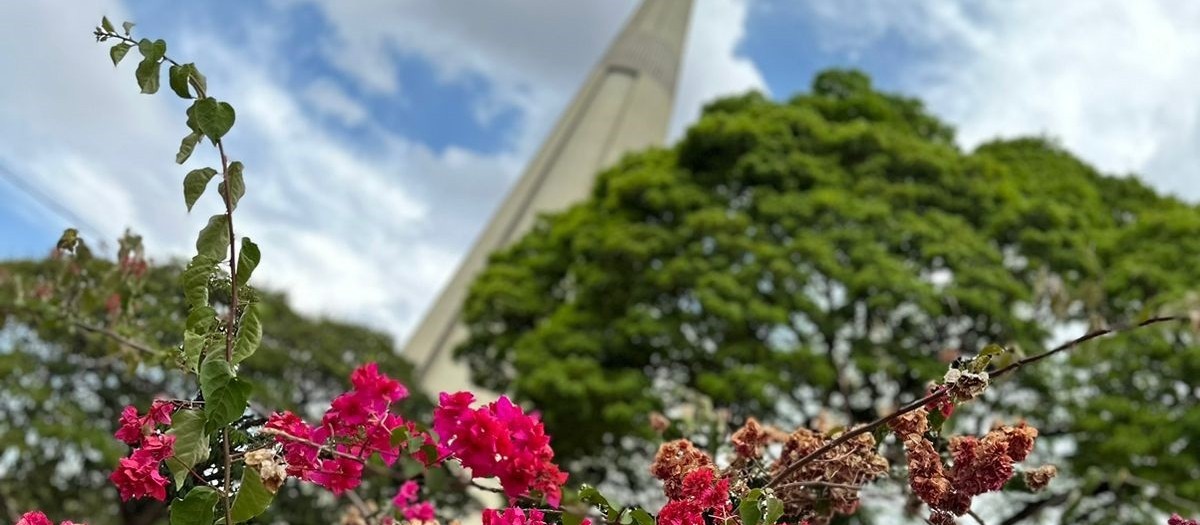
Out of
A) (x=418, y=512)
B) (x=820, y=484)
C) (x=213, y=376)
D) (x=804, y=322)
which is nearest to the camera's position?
(x=213, y=376)

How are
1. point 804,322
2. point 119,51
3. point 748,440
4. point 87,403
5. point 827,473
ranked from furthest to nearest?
point 87,403, point 804,322, point 748,440, point 827,473, point 119,51

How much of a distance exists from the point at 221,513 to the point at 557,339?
8328 mm

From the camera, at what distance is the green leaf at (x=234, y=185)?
1.20 meters

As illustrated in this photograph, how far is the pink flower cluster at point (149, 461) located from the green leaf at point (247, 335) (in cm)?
25

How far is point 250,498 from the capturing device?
1246mm

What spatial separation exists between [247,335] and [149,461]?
0.34 meters

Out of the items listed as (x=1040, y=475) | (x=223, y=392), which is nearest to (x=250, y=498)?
(x=223, y=392)

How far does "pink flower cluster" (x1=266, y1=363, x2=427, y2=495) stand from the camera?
154 cm

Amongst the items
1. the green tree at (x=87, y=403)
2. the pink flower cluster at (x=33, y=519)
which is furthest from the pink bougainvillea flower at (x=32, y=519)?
the green tree at (x=87, y=403)

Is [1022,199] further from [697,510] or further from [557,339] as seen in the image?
[697,510]

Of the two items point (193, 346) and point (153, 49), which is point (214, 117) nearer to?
point (153, 49)

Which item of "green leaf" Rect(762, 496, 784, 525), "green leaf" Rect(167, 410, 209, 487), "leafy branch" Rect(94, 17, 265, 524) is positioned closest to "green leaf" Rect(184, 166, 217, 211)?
"leafy branch" Rect(94, 17, 265, 524)

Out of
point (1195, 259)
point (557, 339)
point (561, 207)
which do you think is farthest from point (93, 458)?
point (561, 207)

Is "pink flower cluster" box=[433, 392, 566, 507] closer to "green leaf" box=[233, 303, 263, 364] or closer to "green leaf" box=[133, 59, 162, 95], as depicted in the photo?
"green leaf" box=[233, 303, 263, 364]
